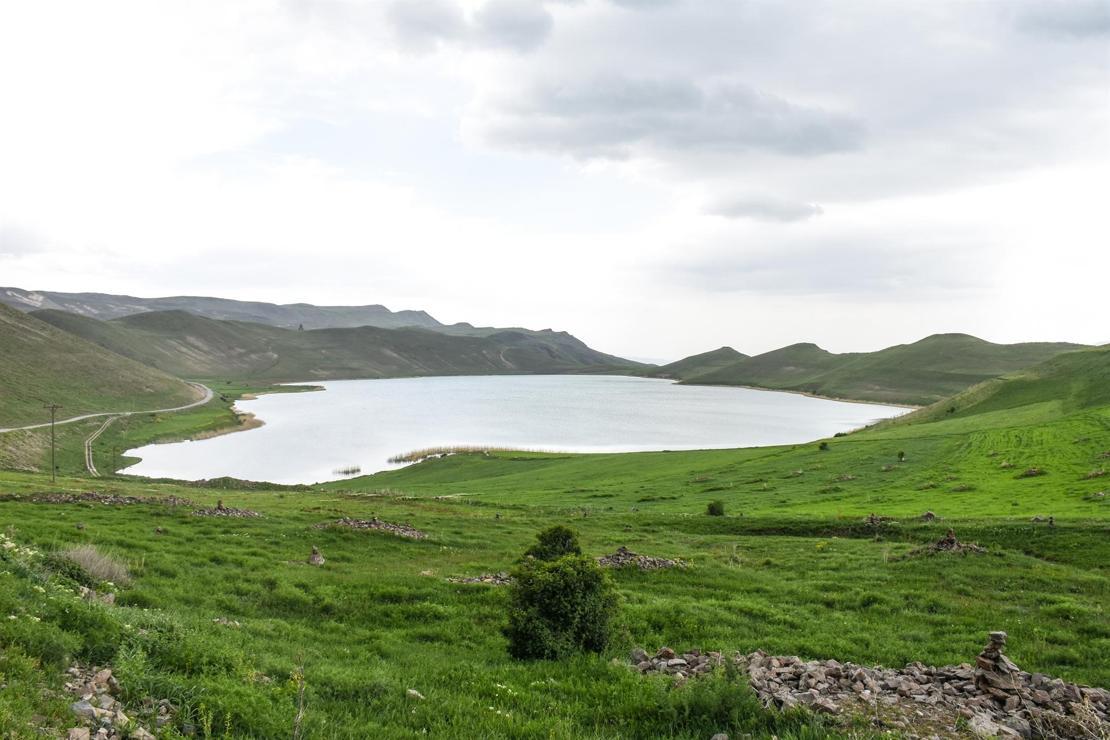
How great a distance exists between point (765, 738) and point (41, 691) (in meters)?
8.65

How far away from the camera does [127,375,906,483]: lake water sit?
84.1m

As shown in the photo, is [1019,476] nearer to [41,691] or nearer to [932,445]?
[932,445]

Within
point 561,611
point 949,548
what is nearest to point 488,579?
point 561,611

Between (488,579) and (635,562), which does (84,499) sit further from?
(635,562)

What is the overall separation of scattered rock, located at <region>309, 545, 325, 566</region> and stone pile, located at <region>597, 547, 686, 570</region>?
9.64 metres

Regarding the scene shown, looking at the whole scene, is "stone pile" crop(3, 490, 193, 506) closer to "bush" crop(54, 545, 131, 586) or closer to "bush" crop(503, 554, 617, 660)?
"bush" crop(54, 545, 131, 586)

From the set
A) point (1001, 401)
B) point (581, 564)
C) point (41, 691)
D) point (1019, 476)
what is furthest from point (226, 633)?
point (1001, 401)

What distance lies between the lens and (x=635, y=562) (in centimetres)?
2170

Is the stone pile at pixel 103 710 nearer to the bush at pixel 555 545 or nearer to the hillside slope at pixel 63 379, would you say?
the bush at pixel 555 545

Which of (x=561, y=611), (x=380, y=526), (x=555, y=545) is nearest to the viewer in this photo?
(x=561, y=611)

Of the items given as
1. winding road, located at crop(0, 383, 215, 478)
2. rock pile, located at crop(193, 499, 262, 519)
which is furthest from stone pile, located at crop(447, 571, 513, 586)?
winding road, located at crop(0, 383, 215, 478)

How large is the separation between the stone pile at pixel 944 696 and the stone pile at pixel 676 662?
41 mm

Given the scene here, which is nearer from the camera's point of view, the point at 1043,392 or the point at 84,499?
the point at 84,499

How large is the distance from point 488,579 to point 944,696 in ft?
41.3
